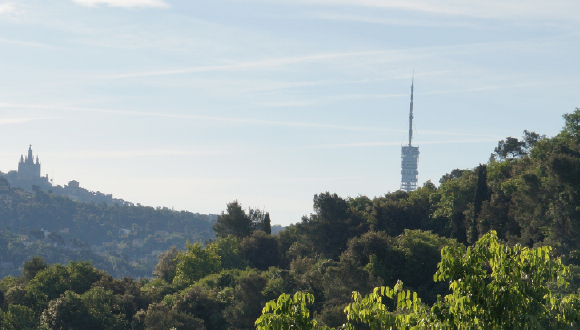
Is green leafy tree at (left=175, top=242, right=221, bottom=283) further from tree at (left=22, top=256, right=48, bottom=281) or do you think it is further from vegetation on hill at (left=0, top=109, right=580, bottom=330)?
tree at (left=22, top=256, right=48, bottom=281)

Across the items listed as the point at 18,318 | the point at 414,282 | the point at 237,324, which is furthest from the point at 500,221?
the point at 18,318

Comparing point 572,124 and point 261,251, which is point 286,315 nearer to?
point 572,124

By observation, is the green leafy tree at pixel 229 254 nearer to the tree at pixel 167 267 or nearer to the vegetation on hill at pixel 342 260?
the vegetation on hill at pixel 342 260

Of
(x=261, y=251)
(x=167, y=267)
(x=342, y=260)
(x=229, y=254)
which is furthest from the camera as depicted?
(x=167, y=267)

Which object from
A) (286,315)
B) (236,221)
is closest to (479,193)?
(236,221)

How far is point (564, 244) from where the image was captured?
47.4m

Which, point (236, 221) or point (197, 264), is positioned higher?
point (236, 221)

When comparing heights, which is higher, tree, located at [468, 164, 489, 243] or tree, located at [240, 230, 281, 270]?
tree, located at [468, 164, 489, 243]

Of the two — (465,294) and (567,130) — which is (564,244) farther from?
(465,294)

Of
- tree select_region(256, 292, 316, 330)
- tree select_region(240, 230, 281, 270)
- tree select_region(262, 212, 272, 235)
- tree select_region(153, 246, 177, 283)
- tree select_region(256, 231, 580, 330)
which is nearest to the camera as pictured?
tree select_region(256, 231, 580, 330)

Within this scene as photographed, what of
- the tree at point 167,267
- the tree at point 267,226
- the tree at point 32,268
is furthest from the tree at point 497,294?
the tree at point 267,226

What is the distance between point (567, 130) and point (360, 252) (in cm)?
2148

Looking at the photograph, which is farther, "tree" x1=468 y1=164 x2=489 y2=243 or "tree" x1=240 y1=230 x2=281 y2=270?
"tree" x1=240 y1=230 x2=281 y2=270

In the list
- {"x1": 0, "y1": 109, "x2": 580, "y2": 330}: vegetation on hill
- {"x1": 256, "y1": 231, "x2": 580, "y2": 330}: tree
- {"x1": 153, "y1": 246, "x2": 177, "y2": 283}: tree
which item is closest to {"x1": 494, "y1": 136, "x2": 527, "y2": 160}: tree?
{"x1": 0, "y1": 109, "x2": 580, "y2": 330}: vegetation on hill
